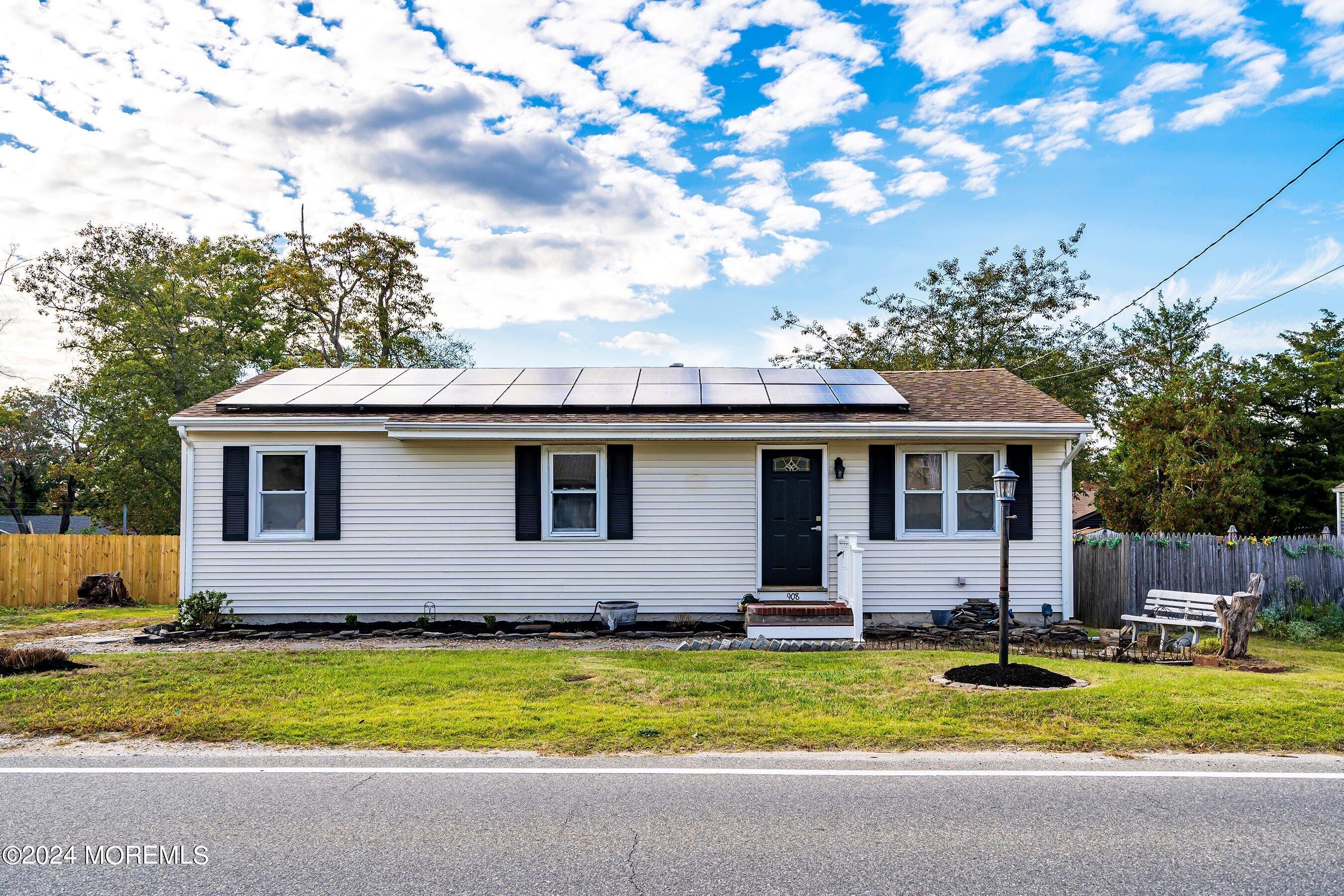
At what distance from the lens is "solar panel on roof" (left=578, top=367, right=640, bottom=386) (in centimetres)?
1377

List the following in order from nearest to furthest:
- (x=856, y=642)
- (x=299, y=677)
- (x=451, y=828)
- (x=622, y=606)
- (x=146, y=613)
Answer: (x=451, y=828) → (x=299, y=677) → (x=856, y=642) → (x=622, y=606) → (x=146, y=613)

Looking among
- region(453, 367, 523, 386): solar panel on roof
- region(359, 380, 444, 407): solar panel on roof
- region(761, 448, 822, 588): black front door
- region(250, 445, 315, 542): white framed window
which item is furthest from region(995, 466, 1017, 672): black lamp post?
region(250, 445, 315, 542): white framed window

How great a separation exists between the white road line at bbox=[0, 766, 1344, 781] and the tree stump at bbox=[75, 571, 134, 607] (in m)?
14.6

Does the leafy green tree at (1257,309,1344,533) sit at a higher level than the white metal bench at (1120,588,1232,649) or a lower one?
higher

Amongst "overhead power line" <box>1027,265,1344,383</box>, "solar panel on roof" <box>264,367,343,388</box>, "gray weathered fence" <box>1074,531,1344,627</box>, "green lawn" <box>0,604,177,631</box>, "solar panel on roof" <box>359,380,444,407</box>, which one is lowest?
"green lawn" <box>0,604,177,631</box>

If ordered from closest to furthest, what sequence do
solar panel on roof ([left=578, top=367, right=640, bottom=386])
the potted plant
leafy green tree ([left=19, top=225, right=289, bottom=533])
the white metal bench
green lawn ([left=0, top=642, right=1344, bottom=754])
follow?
green lawn ([left=0, top=642, right=1344, bottom=754]), the potted plant, the white metal bench, solar panel on roof ([left=578, top=367, right=640, bottom=386]), leafy green tree ([left=19, top=225, right=289, bottom=533])

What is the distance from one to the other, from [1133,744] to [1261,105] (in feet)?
46.4

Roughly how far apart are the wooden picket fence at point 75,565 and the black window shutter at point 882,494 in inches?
618

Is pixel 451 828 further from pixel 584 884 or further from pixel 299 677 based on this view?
pixel 299 677

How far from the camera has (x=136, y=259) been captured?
91.6ft

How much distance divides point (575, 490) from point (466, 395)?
8.34ft

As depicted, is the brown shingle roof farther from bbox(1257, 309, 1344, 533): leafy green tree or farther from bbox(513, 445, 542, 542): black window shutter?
bbox(1257, 309, 1344, 533): leafy green tree

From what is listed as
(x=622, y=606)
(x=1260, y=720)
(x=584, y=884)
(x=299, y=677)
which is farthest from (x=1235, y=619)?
(x=299, y=677)

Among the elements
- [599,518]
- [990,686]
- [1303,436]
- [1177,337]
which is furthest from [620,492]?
[1177,337]
